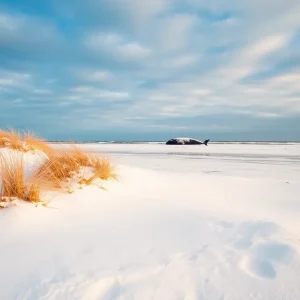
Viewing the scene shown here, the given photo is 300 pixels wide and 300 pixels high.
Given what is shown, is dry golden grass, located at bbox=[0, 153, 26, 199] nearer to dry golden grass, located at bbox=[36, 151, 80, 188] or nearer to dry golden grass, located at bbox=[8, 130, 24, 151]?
dry golden grass, located at bbox=[36, 151, 80, 188]

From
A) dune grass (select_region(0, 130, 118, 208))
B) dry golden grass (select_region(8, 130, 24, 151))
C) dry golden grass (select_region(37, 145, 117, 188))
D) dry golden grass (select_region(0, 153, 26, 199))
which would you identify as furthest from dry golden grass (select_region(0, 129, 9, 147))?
dry golden grass (select_region(0, 153, 26, 199))

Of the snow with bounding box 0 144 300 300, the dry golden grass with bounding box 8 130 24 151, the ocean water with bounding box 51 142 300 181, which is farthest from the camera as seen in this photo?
the ocean water with bounding box 51 142 300 181

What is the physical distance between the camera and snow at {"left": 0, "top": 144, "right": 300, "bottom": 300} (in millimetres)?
1689

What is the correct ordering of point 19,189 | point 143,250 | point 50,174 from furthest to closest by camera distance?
point 50,174, point 19,189, point 143,250

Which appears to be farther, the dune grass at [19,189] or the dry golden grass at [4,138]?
the dry golden grass at [4,138]

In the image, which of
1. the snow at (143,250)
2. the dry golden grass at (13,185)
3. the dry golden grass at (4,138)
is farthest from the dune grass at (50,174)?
the dry golden grass at (4,138)

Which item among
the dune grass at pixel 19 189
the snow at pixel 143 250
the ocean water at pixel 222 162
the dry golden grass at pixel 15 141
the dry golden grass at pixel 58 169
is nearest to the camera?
the snow at pixel 143 250

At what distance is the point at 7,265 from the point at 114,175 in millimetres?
2057

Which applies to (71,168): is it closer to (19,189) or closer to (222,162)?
(19,189)

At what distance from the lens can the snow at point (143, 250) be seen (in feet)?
5.54

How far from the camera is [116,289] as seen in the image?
1687 mm

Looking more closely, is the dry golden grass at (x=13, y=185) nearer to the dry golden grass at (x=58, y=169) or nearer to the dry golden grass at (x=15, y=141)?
the dry golden grass at (x=58, y=169)

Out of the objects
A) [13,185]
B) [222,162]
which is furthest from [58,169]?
[222,162]

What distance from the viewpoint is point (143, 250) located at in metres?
2.15
